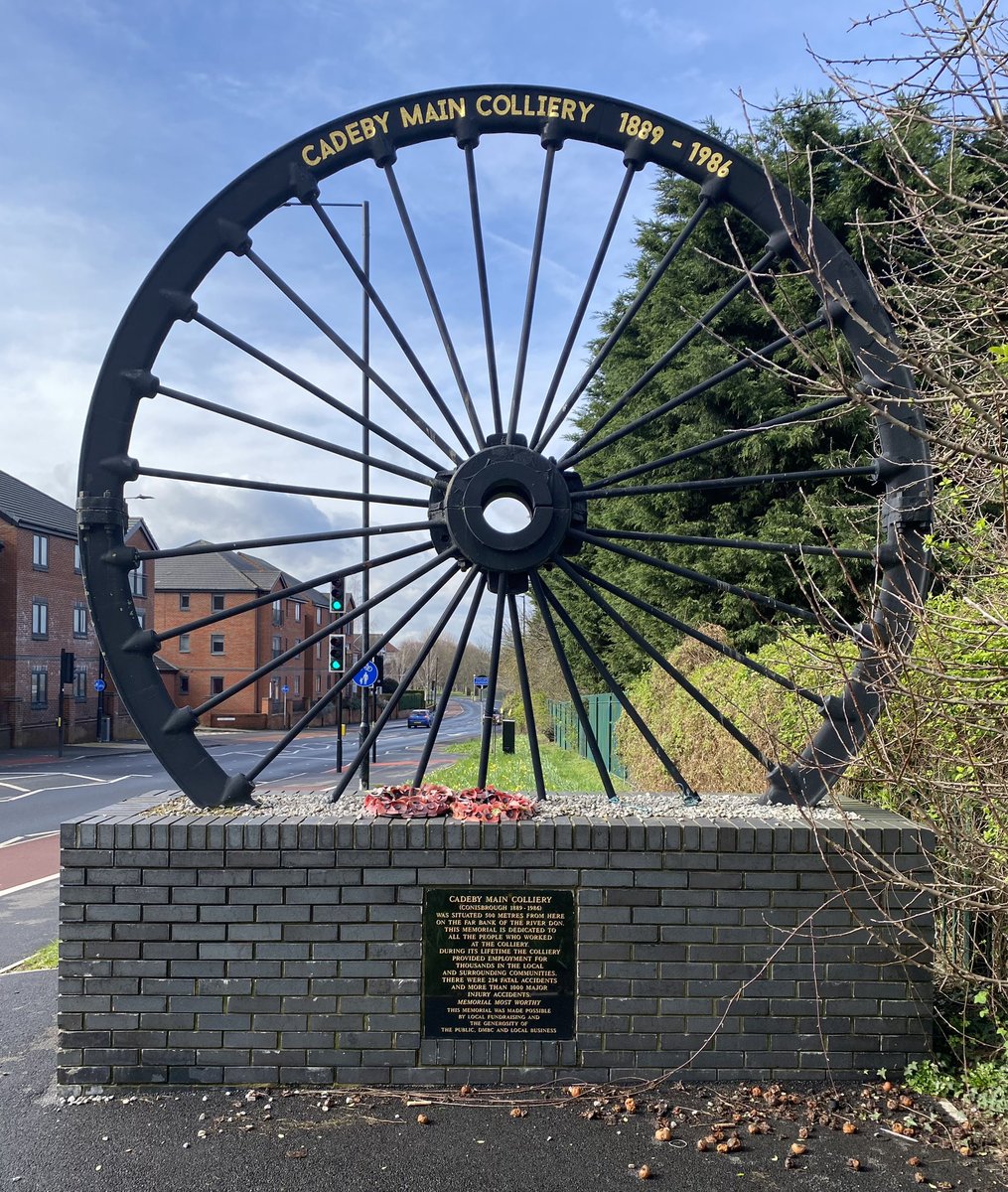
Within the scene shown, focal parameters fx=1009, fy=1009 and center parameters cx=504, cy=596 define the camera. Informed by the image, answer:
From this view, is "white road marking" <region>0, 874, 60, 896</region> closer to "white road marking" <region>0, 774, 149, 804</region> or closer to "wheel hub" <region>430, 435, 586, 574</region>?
"wheel hub" <region>430, 435, 586, 574</region>

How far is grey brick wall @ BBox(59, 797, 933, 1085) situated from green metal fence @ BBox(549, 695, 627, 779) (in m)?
7.53

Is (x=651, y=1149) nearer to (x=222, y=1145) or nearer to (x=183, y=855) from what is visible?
(x=222, y=1145)

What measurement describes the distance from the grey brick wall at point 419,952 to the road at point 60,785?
146 inches

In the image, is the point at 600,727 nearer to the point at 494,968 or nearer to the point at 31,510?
the point at 494,968

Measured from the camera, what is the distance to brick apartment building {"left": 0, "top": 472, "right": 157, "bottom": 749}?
130ft

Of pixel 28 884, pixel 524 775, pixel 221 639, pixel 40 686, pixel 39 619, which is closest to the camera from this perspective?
pixel 28 884

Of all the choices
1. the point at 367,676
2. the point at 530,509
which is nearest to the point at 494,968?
the point at 530,509

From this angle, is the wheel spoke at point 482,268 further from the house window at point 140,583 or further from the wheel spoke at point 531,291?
the house window at point 140,583

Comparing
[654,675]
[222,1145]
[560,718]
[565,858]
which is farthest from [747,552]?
[560,718]

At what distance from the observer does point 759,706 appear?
30.0ft

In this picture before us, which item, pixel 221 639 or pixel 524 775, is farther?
pixel 221 639

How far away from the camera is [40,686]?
137ft

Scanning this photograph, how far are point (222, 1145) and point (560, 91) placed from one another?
632cm

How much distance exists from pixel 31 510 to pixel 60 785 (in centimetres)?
2010
